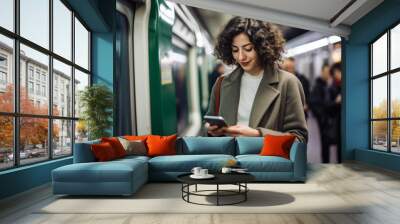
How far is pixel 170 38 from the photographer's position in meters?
8.61

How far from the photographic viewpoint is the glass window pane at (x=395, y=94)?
810 centimetres

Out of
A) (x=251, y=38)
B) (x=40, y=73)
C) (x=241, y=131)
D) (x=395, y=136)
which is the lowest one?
(x=395, y=136)

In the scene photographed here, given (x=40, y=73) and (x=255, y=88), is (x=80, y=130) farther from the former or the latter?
(x=255, y=88)

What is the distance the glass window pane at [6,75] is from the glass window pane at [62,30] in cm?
144

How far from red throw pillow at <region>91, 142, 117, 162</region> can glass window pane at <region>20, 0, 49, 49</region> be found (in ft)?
6.03

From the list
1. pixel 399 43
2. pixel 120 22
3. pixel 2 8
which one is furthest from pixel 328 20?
pixel 2 8

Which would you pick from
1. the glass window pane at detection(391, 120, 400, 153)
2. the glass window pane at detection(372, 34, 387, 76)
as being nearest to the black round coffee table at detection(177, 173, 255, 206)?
the glass window pane at detection(391, 120, 400, 153)

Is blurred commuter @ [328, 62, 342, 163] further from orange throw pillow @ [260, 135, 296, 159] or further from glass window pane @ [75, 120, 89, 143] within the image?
glass window pane @ [75, 120, 89, 143]

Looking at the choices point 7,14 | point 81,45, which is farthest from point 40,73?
point 81,45

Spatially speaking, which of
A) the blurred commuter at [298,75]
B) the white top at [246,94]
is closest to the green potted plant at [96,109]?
the white top at [246,94]

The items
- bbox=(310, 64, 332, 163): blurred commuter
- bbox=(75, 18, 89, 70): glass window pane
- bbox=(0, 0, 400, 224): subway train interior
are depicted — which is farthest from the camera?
bbox=(310, 64, 332, 163): blurred commuter

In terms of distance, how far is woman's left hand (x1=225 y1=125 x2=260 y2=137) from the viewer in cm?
843

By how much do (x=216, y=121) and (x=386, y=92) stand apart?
12.3ft

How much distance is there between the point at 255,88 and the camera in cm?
853
